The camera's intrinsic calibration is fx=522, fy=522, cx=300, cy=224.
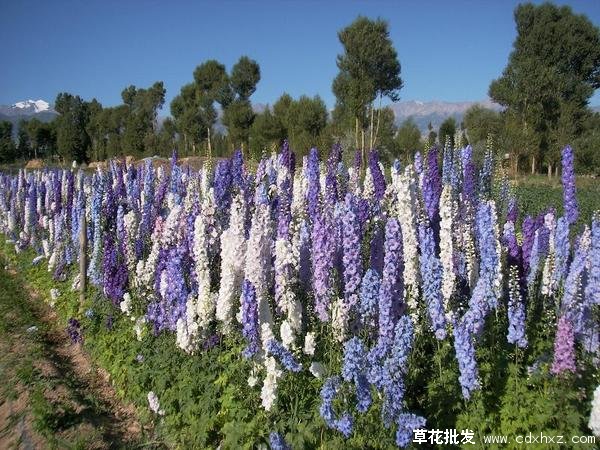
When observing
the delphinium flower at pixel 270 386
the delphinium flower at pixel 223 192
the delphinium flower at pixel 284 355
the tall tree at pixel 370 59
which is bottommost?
the delphinium flower at pixel 270 386

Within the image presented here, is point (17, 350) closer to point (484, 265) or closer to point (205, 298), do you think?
point (205, 298)

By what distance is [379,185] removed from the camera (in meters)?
8.49

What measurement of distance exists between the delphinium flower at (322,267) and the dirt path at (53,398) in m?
2.31

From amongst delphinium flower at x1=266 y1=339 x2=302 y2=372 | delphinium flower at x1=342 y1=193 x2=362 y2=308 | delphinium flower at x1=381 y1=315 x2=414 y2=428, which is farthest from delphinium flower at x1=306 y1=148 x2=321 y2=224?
delphinium flower at x1=381 y1=315 x2=414 y2=428

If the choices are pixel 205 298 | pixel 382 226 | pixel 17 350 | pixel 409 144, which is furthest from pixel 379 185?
pixel 409 144

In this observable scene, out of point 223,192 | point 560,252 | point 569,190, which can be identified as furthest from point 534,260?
point 223,192

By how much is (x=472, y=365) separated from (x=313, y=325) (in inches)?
80.6

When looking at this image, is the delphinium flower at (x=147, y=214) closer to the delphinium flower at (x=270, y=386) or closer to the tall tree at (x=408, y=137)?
the delphinium flower at (x=270, y=386)

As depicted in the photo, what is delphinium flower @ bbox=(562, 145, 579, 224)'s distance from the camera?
7.05 metres

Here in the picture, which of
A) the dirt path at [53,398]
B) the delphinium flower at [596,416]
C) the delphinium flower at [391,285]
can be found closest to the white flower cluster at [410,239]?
the delphinium flower at [391,285]

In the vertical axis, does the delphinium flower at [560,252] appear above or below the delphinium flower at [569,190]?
below

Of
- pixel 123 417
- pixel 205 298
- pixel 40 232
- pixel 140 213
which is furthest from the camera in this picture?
pixel 40 232

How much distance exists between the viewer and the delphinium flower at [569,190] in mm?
7047

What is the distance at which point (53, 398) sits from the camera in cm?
625
